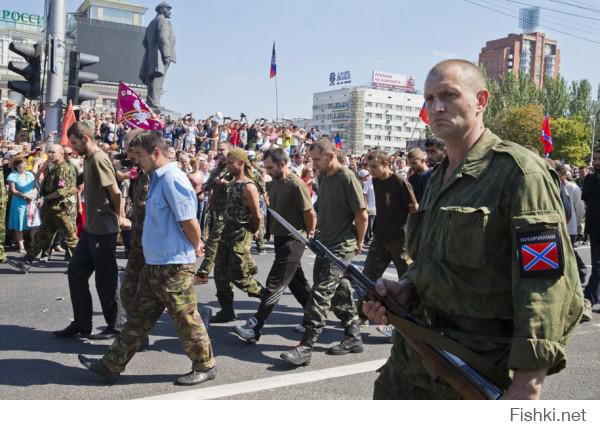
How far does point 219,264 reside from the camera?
6.77m

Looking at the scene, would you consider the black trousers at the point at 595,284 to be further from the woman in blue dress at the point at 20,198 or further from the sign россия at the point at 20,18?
the sign россия at the point at 20,18

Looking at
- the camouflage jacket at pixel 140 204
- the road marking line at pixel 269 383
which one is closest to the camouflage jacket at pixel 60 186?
the camouflage jacket at pixel 140 204

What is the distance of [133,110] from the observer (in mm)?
12547

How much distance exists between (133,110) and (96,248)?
7177mm

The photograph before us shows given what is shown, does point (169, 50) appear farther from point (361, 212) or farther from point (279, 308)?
point (361, 212)

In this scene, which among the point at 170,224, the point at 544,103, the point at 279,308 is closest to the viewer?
the point at 170,224

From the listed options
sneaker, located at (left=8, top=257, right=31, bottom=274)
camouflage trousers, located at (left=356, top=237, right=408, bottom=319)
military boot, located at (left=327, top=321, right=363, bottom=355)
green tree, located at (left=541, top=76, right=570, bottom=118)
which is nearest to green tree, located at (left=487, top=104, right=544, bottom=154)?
green tree, located at (left=541, top=76, right=570, bottom=118)

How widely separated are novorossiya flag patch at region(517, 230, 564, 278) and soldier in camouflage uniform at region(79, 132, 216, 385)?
124 inches

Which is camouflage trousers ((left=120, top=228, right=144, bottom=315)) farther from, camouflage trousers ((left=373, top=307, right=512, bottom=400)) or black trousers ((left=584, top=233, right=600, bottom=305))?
black trousers ((left=584, top=233, right=600, bottom=305))

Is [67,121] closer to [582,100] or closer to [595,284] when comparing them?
[595,284]

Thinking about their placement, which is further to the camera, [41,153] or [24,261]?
[41,153]

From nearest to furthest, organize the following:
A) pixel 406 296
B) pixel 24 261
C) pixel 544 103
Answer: pixel 406 296
pixel 24 261
pixel 544 103

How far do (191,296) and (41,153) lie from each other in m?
9.34
